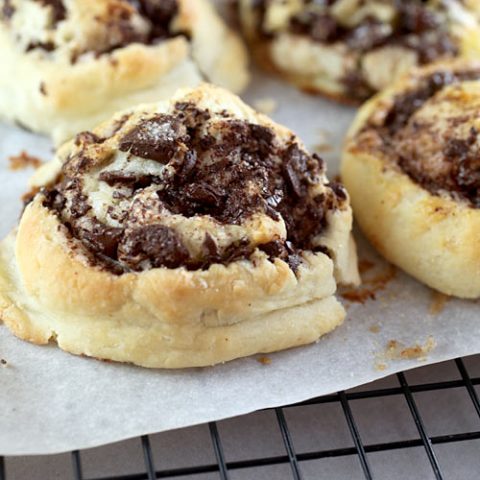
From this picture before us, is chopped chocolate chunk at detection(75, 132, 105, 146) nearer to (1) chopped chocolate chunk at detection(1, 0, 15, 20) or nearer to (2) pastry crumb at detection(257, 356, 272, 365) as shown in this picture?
(2) pastry crumb at detection(257, 356, 272, 365)

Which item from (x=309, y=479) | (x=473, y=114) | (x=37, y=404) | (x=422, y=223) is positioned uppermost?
(x=473, y=114)

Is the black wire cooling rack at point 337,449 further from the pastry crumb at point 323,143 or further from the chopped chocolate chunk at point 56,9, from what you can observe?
the chopped chocolate chunk at point 56,9

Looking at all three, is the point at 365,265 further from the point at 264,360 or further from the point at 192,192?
the point at 192,192

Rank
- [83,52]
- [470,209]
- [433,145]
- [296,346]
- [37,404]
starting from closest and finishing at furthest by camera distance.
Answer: [37,404] < [296,346] < [470,209] < [433,145] < [83,52]

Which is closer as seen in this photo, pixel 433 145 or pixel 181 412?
pixel 181 412

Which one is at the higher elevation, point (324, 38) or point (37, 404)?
point (324, 38)

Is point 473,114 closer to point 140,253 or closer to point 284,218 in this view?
point 284,218

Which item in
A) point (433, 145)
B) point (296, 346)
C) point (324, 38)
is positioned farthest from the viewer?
point (324, 38)

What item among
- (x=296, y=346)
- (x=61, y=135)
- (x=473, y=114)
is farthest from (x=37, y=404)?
(x=473, y=114)

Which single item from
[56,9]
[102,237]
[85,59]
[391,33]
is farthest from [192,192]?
[391,33]
